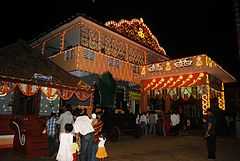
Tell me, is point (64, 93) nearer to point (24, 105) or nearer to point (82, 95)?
point (82, 95)

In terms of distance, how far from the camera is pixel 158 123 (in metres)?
19.8

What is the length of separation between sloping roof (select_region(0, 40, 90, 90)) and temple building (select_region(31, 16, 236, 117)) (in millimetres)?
3218

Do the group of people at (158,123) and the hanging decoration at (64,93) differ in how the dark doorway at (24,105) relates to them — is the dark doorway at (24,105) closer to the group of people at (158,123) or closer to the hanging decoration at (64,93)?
the hanging decoration at (64,93)

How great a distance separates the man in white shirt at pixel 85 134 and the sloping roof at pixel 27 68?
6030 millimetres

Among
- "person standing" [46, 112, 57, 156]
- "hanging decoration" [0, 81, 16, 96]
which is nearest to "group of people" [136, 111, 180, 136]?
"person standing" [46, 112, 57, 156]

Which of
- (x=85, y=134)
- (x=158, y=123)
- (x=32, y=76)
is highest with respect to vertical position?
(x=32, y=76)

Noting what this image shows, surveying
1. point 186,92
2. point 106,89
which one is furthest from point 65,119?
point 186,92


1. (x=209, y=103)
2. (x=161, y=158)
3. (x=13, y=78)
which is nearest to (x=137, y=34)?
Result: (x=209, y=103)

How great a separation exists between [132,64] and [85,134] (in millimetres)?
16226

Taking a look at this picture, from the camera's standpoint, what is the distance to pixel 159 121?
19672 mm

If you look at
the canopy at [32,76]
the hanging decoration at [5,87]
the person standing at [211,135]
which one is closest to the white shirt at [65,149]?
the person standing at [211,135]

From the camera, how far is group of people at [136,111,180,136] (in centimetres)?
1889

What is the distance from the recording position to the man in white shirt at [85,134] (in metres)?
7.35

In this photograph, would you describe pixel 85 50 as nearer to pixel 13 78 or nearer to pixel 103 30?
pixel 103 30
